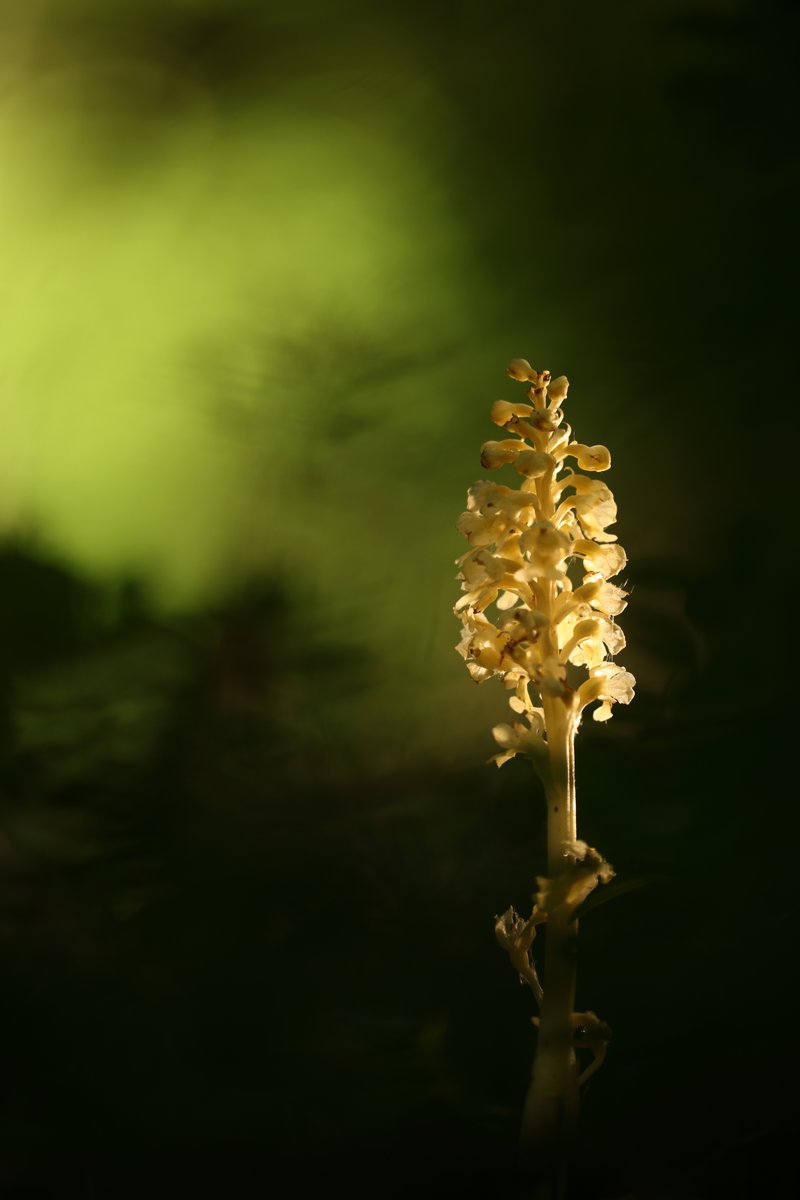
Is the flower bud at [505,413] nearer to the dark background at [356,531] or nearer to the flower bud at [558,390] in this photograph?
the flower bud at [558,390]

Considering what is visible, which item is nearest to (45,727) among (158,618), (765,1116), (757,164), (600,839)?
(158,618)

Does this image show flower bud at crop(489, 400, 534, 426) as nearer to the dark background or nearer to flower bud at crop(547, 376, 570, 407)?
flower bud at crop(547, 376, 570, 407)

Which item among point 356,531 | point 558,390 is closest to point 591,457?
point 558,390

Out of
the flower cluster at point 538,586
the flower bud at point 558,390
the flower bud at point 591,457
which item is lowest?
the flower cluster at point 538,586

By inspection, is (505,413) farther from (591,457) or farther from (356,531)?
Result: (356,531)

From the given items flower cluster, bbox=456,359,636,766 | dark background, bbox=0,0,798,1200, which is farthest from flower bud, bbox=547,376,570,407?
dark background, bbox=0,0,798,1200

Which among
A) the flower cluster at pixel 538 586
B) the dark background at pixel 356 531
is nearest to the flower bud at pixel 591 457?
the flower cluster at pixel 538 586
